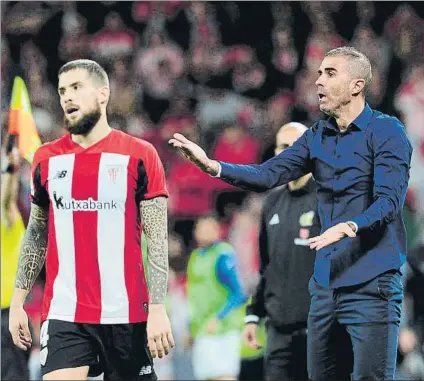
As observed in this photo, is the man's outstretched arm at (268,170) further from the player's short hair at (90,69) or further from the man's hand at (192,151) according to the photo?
the player's short hair at (90,69)

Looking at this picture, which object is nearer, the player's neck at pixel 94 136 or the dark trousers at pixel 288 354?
the player's neck at pixel 94 136

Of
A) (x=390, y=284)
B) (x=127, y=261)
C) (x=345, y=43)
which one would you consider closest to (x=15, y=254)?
(x=127, y=261)

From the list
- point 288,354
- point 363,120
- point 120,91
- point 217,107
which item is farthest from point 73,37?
point 363,120

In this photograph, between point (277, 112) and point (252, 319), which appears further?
point (277, 112)

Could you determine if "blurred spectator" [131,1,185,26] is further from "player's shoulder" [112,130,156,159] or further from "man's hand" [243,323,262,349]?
"player's shoulder" [112,130,156,159]

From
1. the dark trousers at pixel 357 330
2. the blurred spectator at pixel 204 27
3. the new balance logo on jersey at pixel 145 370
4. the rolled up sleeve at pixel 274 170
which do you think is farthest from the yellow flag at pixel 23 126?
the blurred spectator at pixel 204 27

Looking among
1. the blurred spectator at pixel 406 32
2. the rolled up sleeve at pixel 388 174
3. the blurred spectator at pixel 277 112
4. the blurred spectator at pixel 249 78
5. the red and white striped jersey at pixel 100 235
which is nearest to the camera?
the rolled up sleeve at pixel 388 174

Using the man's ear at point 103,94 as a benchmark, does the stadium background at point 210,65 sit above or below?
above

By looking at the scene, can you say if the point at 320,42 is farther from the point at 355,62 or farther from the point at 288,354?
the point at 355,62

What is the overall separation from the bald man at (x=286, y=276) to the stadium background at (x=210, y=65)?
3168 millimetres

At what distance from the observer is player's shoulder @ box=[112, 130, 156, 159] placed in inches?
150

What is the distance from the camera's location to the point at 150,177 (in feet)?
12.4

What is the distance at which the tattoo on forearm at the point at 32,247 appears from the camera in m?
3.91

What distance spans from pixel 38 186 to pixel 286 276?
5.67 feet
